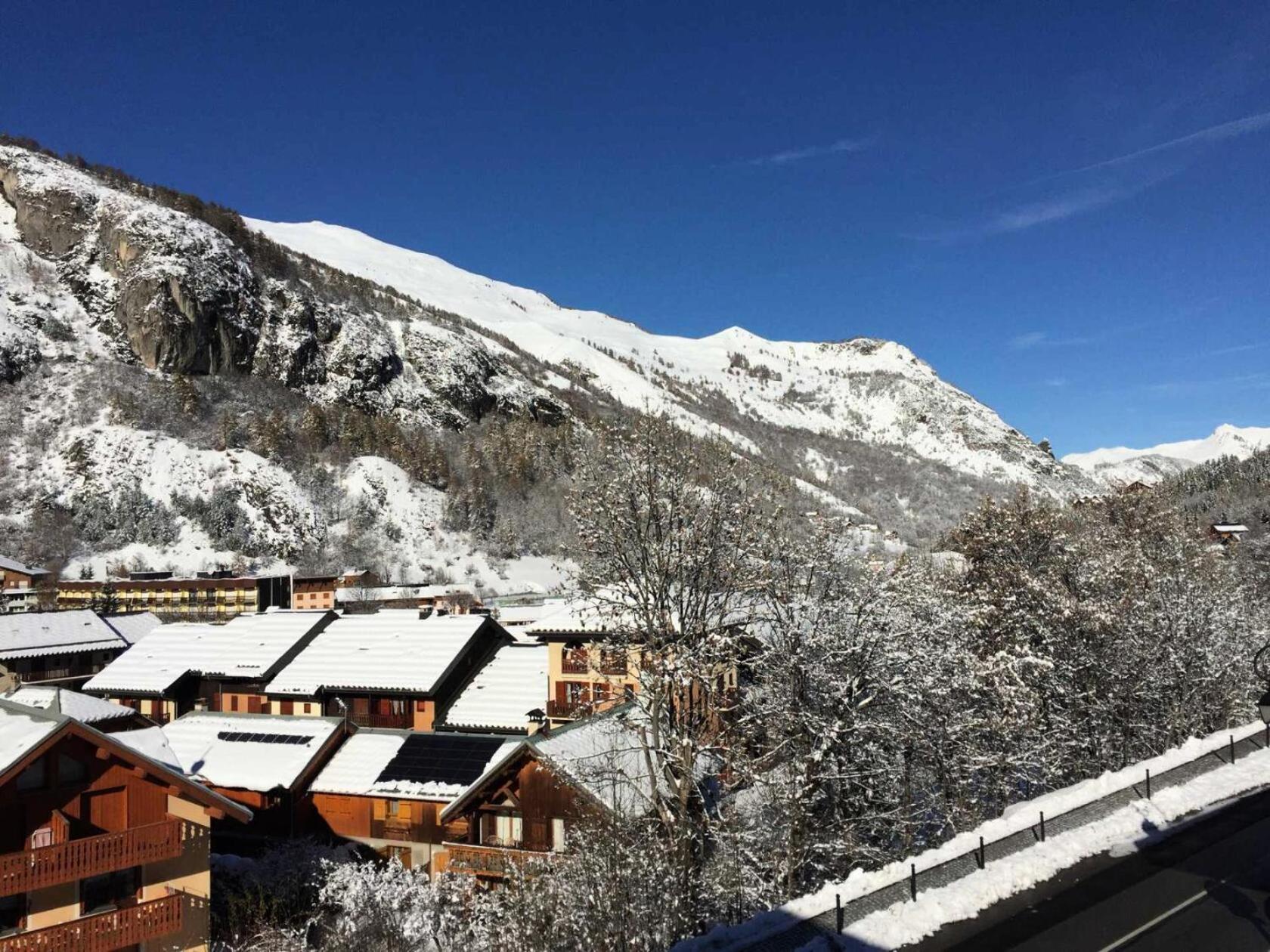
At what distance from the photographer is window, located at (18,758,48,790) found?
1894cm

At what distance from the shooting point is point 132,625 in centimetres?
6575

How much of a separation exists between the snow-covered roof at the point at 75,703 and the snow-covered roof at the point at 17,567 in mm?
64822

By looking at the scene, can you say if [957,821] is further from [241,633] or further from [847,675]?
[241,633]

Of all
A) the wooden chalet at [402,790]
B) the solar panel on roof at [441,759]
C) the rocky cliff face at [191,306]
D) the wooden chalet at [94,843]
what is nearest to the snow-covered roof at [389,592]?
the wooden chalet at [402,790]

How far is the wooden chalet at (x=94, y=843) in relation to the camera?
18.4 metres

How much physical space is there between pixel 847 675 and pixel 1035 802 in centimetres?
534

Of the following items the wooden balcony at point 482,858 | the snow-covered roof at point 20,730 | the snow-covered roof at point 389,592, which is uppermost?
the snow-covered roof at point 20,730

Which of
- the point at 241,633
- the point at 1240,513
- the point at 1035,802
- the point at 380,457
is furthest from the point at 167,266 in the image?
the point at 1240,513

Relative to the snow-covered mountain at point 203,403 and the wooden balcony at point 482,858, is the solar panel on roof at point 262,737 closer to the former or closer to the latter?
the wooden balcony at point 482,858

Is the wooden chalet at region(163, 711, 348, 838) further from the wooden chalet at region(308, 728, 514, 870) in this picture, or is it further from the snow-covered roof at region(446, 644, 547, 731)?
the snow-covered roof at region(446, 644, 547, 731)

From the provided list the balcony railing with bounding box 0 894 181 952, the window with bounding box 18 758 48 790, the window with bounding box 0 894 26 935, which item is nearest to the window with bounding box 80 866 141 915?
the balcony railing with bounding box 0 894 181 952

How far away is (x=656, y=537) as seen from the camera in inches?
897

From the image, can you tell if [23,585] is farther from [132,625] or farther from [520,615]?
[520,615]

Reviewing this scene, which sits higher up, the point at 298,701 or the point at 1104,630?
the point at 1104,630
